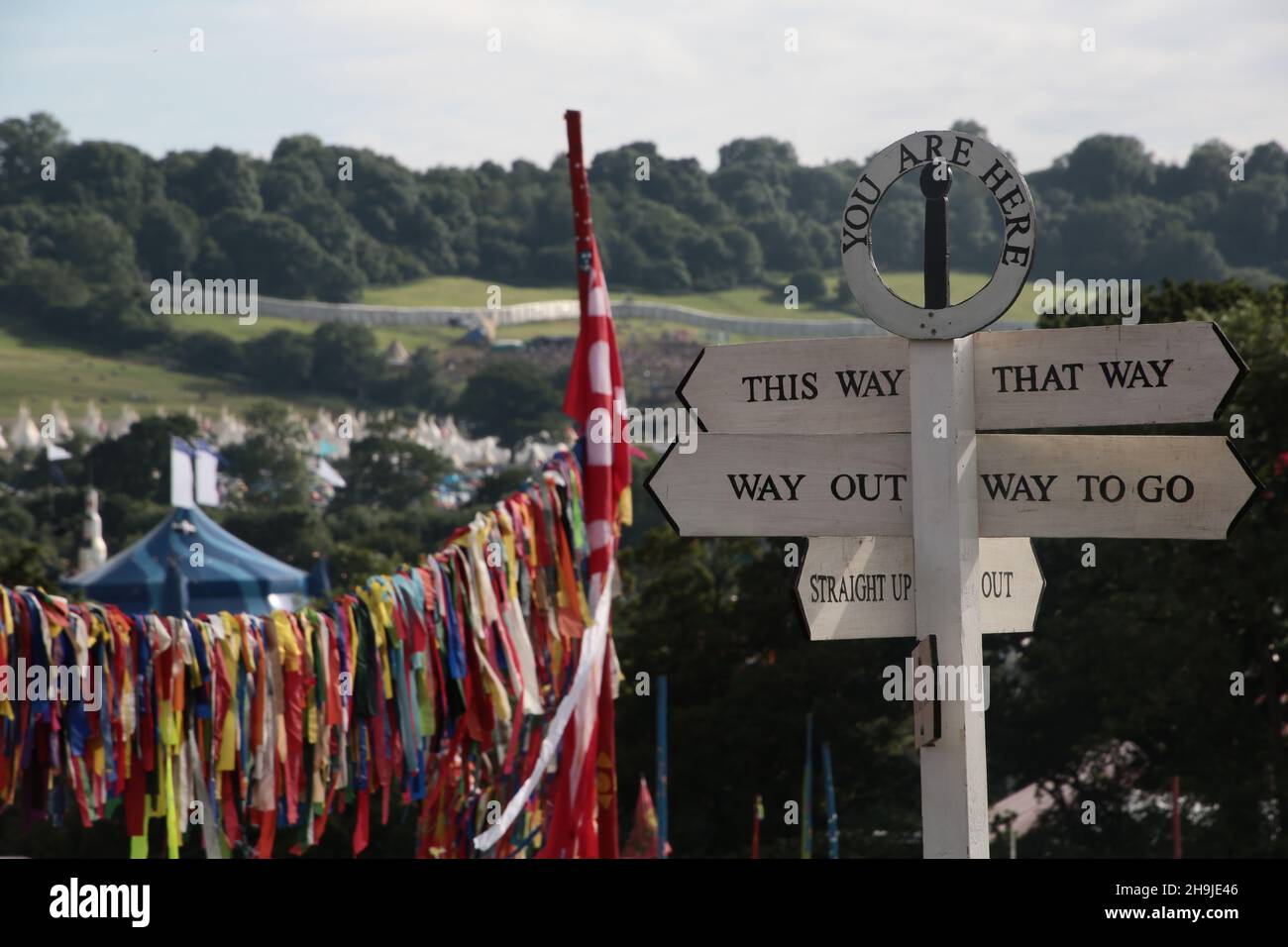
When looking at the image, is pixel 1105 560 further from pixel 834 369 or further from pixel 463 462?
pixel 463 462

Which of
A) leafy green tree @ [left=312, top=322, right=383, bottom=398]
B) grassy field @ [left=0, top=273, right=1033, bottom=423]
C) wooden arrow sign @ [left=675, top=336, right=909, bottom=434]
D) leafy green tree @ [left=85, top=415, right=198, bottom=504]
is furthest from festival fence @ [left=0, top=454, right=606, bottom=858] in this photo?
leafy green tree @ [left=312, top=322, right=383, bottom=398]

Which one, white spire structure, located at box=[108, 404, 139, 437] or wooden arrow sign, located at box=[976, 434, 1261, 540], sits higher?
white spire structure, located at box=[108, 404, 139, 437]

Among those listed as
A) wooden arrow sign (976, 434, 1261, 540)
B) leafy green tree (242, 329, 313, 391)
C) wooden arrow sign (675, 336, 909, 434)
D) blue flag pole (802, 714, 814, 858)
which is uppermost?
leafy green tree (242, 329, 313, 391)

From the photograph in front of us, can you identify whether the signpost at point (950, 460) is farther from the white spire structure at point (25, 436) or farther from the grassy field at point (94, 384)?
the grassy field at point (94, 384)

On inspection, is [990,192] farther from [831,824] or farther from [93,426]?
[93,426]

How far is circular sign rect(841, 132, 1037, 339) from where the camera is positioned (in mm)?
4656

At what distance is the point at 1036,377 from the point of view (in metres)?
4.80

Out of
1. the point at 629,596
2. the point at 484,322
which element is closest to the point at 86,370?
the point at 484,322

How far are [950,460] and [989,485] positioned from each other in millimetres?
143

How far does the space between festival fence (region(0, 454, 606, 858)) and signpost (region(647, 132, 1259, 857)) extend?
492 centimetres

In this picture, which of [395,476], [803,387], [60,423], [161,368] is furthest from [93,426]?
[803,387]

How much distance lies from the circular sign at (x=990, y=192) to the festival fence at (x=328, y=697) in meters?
5.31

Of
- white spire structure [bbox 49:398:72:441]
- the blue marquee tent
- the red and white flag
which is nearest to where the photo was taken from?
the red and white flag
